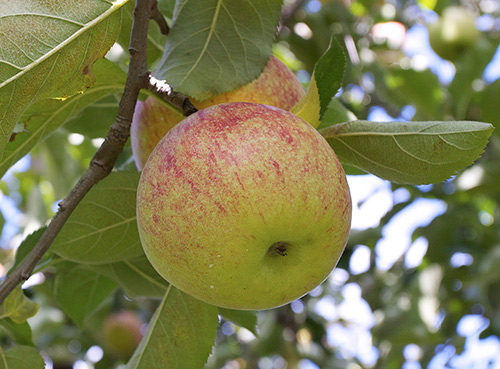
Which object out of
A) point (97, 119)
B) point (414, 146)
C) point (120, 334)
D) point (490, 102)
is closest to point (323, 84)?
point (414, 146)

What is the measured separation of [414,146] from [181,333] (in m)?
0.71

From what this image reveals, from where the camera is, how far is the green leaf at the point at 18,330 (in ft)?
4.83

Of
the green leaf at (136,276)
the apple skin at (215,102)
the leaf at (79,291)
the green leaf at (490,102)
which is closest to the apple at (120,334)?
the leaf at (79,291)

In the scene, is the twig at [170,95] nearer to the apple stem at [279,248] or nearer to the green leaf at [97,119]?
the apple stem at [279,248]

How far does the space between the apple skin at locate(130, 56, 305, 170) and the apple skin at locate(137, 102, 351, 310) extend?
191 mm

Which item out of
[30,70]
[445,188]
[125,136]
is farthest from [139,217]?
[445,188]

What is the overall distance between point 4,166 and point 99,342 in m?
3.06

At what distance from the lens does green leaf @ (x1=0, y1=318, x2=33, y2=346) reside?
1.47 m

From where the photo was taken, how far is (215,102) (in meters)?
1.23

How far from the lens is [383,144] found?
1149mm

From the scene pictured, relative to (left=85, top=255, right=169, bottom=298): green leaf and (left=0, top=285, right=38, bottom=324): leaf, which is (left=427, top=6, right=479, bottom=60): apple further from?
(left=0, top=285, right=38, bottom=324): leaf

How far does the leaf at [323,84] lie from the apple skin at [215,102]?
89mm

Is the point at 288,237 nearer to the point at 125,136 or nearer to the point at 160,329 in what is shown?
the point at 125,136

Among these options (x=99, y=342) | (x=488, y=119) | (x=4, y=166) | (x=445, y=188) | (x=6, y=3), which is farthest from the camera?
(x=99, y=342)
